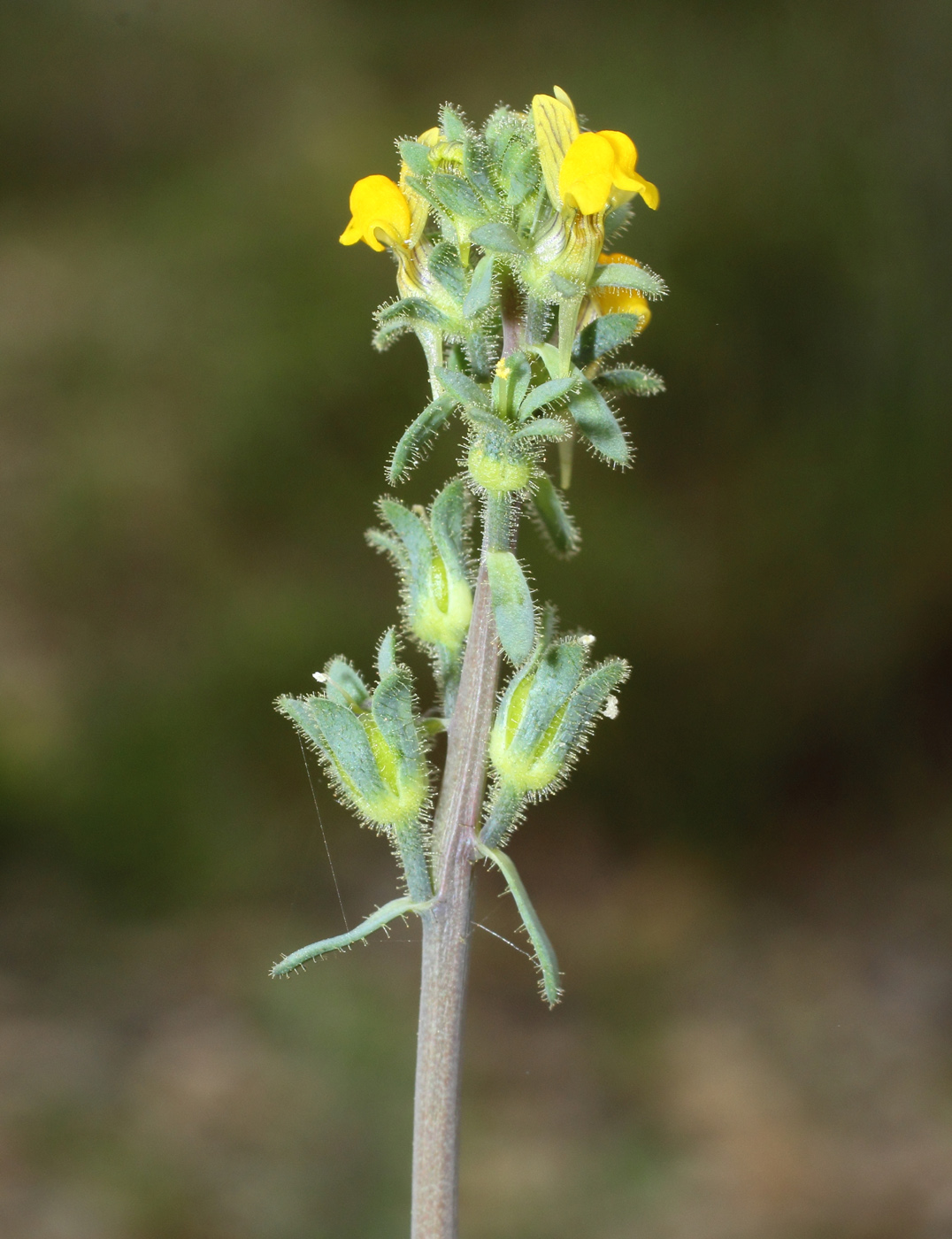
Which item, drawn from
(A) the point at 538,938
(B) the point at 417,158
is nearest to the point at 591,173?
(B) the point at 417,158

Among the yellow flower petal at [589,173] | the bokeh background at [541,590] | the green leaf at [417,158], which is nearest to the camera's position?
the yellow flower petal at [589,173]

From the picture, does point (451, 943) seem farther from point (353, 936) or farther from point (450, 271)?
point (450, 271)

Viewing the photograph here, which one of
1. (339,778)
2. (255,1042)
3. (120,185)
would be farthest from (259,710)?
(339,778)

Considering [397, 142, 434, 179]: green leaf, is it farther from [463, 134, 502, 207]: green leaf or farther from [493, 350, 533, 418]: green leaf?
[493, 350, 533, 418]: green leaf

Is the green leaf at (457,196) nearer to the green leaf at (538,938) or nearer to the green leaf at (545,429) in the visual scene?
the green leaf at (545,429)

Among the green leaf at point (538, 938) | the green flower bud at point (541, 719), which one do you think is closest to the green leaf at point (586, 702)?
the green flower bud at point (541, 719)

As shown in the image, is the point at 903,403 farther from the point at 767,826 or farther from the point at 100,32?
the point at 100,32
